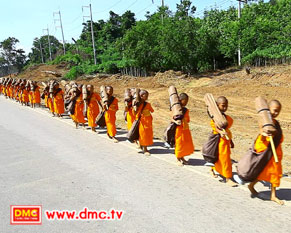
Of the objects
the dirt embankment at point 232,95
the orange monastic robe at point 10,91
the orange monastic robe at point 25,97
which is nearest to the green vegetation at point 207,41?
the dirt embankment at point 232,95

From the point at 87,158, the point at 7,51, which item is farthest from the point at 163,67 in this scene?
the point at 7,51

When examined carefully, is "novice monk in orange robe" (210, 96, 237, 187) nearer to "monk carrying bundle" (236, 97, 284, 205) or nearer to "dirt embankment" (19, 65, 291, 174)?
"monk carrying bundle" (236, 97, 284, 205)

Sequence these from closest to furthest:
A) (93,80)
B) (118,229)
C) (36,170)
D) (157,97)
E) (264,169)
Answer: (118,229) < (264,169) < (36,170) < (157,97) < (93,80)

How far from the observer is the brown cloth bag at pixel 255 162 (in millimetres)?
4211

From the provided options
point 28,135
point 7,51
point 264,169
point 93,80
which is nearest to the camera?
point 264,169

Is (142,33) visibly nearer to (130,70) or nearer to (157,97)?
(130,70)

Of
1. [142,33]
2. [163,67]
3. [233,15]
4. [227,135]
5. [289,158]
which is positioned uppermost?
[233,15]

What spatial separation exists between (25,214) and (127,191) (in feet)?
5.54

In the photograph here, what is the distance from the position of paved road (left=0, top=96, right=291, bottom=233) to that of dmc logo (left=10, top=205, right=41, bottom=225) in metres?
0.09

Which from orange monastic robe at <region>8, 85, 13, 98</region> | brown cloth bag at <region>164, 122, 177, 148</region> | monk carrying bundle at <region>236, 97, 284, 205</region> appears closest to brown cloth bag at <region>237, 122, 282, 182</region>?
monk carrying bundle at <region>236, 97, 284, 205</region>

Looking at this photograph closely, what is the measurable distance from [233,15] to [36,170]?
29.2m

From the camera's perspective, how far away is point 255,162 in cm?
424

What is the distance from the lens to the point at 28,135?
9.88 m

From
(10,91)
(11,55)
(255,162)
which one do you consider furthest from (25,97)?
(11,55)
